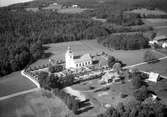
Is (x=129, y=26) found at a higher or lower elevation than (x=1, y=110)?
higher

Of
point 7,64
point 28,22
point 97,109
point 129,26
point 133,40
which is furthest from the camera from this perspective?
point 129,26

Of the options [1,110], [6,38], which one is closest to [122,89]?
[1,110]

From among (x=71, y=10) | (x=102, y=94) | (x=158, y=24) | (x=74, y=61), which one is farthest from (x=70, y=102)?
(x=71, y=10)

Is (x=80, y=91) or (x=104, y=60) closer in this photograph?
(x=80, y=91)

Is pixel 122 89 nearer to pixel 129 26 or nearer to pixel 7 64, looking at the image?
pixel 7 64

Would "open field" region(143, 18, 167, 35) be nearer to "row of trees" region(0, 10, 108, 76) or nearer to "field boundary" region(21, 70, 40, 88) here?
"row of trees" region(0, 10, 108, 76)

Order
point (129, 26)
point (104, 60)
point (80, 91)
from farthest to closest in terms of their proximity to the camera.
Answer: point (129, 26), point (104, 60), point (80, 91)

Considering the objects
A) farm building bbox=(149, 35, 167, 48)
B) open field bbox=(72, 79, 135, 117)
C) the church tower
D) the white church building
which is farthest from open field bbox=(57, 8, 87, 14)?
open field bbox=(72, 79, 135, 117)

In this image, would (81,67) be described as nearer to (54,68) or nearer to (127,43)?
(54,68)
